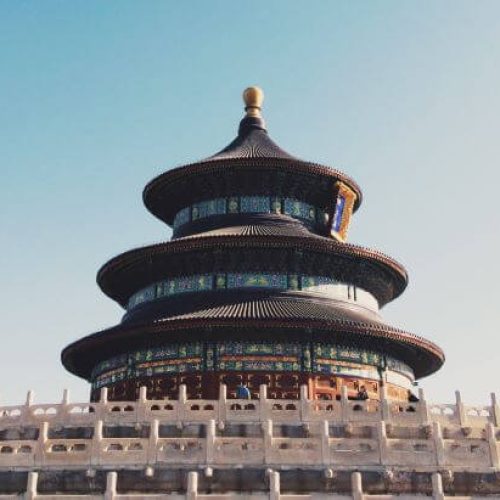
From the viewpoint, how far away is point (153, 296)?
111 feet

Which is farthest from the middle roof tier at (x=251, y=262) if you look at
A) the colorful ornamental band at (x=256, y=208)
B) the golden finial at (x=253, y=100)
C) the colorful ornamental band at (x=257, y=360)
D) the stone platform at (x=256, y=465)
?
the stone platform at (x=256, y=465)

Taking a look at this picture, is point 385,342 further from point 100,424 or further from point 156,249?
point 100,424

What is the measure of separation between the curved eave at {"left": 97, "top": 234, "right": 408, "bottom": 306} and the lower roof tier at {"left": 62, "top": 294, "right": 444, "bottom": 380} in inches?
79.9

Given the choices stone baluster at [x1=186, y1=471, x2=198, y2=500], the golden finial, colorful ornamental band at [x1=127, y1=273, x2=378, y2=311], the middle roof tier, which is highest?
the golden finial

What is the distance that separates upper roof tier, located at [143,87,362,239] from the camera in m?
34.9

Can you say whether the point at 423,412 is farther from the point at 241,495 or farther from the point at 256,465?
the point at 241,495

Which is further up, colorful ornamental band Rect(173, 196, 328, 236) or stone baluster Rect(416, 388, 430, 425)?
colorful ornamental band Rect(173, 196, 328, 236)

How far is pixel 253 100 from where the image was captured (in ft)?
133

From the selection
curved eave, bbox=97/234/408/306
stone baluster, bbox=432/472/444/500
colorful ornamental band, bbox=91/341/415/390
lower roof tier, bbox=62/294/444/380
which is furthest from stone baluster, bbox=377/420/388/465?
curved eave, bbox=97/234/408/306

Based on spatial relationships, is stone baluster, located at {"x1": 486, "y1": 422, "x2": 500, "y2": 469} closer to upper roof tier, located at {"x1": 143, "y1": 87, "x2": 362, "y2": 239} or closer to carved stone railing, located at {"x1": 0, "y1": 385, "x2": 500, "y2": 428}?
carved stone railing, located at {"x1": 0, "y1": 385, "x2": 500, "y2": 428}

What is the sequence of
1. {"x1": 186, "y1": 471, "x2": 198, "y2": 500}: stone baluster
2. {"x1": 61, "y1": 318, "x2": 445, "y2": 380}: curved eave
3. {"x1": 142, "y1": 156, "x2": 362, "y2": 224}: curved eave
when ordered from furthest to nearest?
{"x1": 142, "y1": 156, "x2": 362, "y2": 224}: curved eave
{"x1": 61, "y1": 318, "x2": 445, "y2": 380}: curved eave
{"x1": 186, "y1": 471, "x2": 198, "y2": 500}: stone baluster

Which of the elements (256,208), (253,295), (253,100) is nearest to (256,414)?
(253,295)

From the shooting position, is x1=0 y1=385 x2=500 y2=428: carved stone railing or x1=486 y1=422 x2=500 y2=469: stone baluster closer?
x1=486 y1=422 x2=500 y2=469: stone baluster

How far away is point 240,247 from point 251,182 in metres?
4.85
